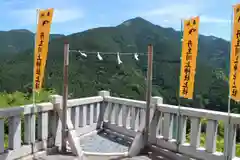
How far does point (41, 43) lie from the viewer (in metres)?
5.44

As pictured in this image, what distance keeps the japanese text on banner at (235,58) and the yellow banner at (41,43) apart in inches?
134

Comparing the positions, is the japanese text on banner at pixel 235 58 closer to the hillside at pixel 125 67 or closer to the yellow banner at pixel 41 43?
the yellow banner at pixel 41 43

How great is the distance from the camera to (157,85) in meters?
32.1

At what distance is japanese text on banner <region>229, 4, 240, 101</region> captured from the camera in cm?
452

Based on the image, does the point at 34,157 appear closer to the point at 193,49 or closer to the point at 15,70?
the point at 193,49

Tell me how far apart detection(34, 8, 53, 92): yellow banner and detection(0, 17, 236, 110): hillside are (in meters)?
→ 9.01

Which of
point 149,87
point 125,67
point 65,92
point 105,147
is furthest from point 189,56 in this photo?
point 125,67

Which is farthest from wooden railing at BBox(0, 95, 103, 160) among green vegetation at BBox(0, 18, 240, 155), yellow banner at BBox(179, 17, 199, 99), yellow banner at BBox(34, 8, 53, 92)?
green vegetation at BBox(0, 18, 240, 155)

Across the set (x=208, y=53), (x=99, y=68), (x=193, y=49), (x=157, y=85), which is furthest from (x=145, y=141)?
(x=208, y=53)

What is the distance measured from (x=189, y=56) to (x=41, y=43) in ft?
9.62

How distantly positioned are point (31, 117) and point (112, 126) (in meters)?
2.70

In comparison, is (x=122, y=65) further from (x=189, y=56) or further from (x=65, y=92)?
(x=189, y=56)

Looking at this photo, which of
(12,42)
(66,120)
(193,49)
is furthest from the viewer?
(12,42)

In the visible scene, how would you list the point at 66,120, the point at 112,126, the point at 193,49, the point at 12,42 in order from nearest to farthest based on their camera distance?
the point at 193,49
the point at 66,120
the point at 112,126
the point at 12,42
